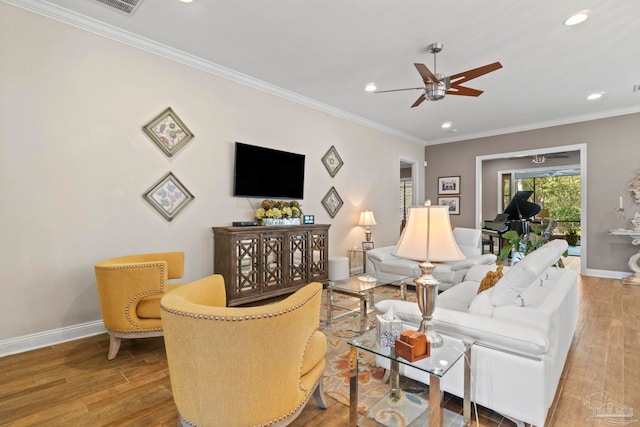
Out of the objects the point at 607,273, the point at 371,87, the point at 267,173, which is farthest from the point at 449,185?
the point at 267,173

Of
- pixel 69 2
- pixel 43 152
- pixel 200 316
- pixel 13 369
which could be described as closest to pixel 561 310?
pixel 200 316

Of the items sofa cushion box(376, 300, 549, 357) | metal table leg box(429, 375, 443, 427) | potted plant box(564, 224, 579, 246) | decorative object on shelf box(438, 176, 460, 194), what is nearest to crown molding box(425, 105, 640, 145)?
decorative object on shelf box(438, 176, 460, 194)

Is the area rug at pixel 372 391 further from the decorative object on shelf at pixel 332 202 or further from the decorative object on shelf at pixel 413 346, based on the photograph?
the decorative object on shelf at pixel 332 202

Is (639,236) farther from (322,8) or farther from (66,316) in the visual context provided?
(66,316)

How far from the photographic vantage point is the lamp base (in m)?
1.69

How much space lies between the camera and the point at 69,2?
8.79 feet

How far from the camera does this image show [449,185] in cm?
750

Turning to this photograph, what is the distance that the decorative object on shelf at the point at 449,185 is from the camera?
24.2ft

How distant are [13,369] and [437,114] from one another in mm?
6234

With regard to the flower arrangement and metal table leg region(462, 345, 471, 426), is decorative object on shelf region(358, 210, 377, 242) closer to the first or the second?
the flower arrangement

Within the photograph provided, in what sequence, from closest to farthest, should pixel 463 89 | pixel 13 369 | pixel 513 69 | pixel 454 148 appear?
pixel 13 369 < pixel 463 89 < pixel 513 69 < pixel 454 148

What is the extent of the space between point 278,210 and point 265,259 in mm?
677

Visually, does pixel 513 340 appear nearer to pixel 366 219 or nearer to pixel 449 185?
pixel 366 219

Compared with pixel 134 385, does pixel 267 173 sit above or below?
above
